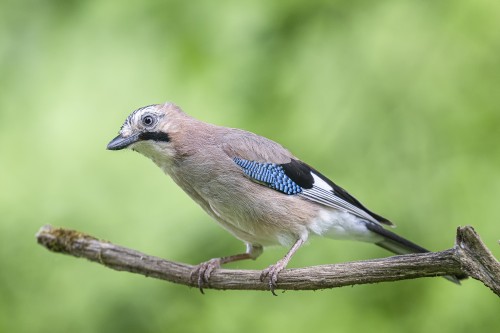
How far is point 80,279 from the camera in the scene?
5.76m

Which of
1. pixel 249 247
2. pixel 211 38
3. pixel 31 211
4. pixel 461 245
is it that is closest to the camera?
pixel 461 245

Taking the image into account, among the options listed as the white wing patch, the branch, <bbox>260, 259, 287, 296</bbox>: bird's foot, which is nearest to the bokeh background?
the white wing patch

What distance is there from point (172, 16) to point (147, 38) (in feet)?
1.02

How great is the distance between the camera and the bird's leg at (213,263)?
4852 mm

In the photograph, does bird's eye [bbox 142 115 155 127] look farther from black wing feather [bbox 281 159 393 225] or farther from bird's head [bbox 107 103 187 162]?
black wing feather [bbox 281 159 393 225]

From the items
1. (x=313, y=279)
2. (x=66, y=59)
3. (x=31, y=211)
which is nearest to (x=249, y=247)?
(x=313, y=279)

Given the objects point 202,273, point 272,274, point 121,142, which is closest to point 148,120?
point 121,142

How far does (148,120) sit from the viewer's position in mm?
4656

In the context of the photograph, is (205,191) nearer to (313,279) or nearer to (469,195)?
(313,279)

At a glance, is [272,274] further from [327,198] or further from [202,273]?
[327,198]

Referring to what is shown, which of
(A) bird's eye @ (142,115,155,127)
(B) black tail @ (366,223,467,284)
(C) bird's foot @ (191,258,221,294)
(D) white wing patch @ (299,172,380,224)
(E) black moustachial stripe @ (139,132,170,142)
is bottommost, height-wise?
(C) bird's foot @ (191,258,221,294)

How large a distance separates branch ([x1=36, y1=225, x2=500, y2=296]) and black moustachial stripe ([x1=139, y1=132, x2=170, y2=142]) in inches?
27.7

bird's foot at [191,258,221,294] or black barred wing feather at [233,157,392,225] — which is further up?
black barred wing feather at [233,157,392,225]

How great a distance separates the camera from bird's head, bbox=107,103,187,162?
179 inches
